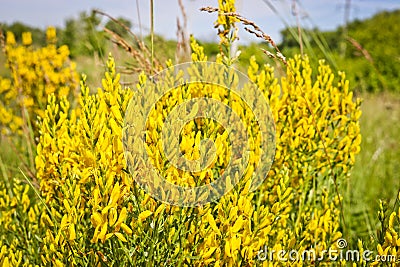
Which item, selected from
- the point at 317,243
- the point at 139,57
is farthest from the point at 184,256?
the point at 139,57

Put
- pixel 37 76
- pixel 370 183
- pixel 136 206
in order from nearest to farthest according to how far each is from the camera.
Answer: pixel 136 206, pixel 370 183, pixel 37 76

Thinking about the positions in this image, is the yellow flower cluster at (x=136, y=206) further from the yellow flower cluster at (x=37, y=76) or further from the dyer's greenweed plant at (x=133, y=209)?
the yellow flower cluster at (x=37, y=76)

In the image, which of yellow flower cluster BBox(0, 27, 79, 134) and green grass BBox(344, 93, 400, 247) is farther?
yellow flower cluster BBox(0, 27, 79, 134)

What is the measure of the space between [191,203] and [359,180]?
2.77m

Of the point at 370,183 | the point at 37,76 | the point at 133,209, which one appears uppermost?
the point at 37,76

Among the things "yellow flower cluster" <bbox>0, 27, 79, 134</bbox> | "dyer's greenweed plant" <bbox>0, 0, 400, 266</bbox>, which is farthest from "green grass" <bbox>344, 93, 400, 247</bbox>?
"yellow flower cluster" <bbox>0, 27, 79, 134</bbox>

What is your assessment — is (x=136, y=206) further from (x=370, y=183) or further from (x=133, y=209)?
(x=370, y=183)

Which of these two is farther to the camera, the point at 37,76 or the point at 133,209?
the point at 37,76

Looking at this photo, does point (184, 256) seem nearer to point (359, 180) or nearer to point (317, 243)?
point (317, 243)

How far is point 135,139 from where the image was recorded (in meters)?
1.50

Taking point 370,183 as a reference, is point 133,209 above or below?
above

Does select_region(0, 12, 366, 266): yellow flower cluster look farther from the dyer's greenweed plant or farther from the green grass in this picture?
the green grass

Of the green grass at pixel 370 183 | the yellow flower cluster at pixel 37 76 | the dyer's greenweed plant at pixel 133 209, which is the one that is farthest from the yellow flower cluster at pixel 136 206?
the yellow flower cluster at pixel 37 76

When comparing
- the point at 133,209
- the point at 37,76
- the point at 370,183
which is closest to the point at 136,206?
the point at 133,209
